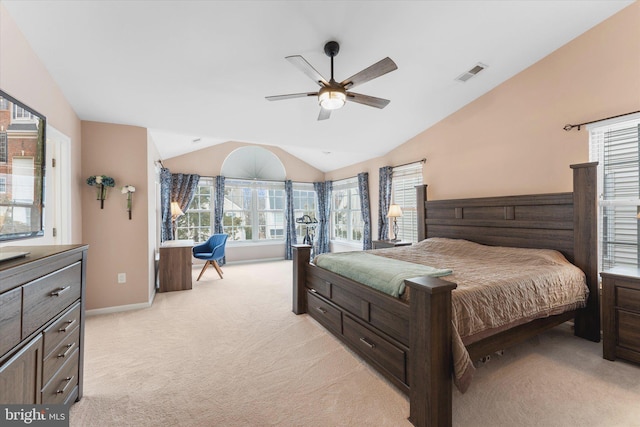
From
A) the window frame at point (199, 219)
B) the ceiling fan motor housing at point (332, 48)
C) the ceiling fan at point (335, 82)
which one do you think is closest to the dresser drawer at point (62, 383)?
the ceiling fan at point (335, 82)

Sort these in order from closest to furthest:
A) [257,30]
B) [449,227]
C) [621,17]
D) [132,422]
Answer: [132,422] → [257,30] → [621,17] → [449,227]

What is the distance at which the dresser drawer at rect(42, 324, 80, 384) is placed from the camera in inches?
56.1

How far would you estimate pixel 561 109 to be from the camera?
3059 millimetres

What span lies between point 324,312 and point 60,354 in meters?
2.10

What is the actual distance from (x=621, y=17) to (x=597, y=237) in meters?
2.18

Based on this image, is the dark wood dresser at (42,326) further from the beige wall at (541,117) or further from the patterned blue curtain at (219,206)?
the patterned blue curtain at (219,206)

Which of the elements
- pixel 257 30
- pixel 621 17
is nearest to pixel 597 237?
pixel 621 17

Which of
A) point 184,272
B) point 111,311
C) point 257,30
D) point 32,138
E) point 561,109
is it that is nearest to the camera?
point 32,138

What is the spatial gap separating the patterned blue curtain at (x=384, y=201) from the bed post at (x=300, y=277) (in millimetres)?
2696

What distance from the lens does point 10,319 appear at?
112cm

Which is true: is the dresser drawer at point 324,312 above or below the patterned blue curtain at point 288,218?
below

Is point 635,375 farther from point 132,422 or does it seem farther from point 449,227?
point 132,422

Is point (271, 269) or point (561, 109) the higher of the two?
point (561, 109)

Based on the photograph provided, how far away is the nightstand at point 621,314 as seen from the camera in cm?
222
